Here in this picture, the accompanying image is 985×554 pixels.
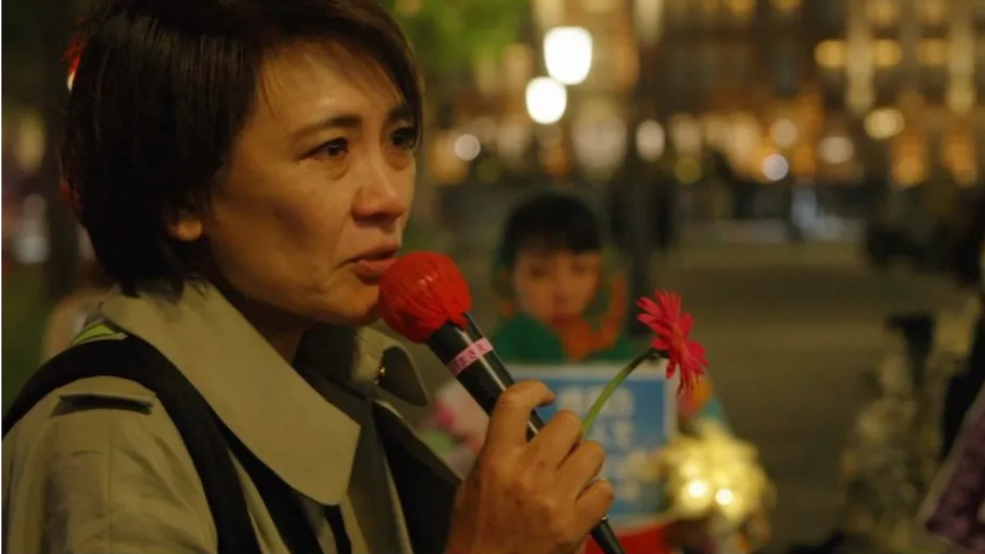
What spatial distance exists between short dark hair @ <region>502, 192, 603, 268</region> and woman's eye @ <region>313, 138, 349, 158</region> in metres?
2.00

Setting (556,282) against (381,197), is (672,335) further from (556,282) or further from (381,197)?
(556,282)

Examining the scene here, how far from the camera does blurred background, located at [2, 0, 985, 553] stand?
7395mm

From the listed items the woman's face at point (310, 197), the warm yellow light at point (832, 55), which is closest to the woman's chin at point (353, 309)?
the woman's face at point (310, 197)

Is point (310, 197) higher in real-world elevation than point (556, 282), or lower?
higher

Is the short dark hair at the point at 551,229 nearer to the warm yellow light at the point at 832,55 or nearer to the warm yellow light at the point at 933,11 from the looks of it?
the warm yellow light at the point at 832,55

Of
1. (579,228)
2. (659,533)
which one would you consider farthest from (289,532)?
(579,228)

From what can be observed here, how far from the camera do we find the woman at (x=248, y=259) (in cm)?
121

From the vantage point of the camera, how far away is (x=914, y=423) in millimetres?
3650

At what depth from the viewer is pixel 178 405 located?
4.13ft

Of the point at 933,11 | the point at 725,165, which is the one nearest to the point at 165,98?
the point at 725,165

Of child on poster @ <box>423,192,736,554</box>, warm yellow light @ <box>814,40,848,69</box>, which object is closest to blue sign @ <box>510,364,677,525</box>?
child on poster @ <box>423,192,736,554</box>

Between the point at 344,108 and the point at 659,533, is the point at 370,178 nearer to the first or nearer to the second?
the point at 344,108

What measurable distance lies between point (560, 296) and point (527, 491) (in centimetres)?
210

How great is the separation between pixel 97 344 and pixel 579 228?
220 cm
